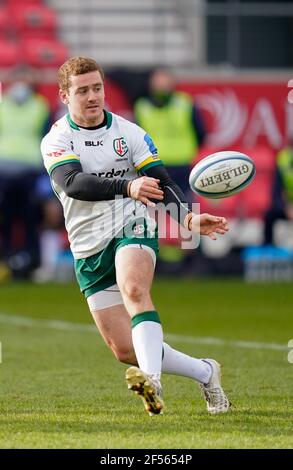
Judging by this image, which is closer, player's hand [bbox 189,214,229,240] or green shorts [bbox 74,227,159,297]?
player's hand [bbox 189,214,229,240]

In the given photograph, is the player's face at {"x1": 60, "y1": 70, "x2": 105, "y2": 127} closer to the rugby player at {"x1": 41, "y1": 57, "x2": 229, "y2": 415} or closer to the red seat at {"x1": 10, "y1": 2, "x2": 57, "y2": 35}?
the rugby player at {"x1": 41, "y1": 57, "x2": 229, "y2": 415}

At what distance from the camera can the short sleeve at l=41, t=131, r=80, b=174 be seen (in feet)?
23.4

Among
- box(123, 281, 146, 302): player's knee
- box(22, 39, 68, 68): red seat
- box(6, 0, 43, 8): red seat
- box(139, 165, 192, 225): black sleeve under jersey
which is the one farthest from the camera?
box(6, 0, 43, 8): red seat

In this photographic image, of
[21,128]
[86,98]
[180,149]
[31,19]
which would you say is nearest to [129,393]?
[86,98]

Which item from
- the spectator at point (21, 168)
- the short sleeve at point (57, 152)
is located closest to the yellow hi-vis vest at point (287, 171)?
the spectator at point (21, 168)

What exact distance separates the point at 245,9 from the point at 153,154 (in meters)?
19.9

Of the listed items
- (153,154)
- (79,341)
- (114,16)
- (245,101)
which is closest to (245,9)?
(114,16)

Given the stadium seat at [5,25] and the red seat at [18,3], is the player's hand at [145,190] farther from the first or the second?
the red seat at [18,3]

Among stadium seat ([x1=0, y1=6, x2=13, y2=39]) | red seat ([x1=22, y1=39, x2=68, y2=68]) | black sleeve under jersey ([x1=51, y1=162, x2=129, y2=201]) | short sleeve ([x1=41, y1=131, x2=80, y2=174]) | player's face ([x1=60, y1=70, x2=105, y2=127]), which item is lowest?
red seat ([x1=22, y1=39, x2=68, y2=68])

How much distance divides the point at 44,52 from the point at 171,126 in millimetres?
3809

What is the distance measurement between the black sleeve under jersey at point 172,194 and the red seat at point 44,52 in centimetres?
1443

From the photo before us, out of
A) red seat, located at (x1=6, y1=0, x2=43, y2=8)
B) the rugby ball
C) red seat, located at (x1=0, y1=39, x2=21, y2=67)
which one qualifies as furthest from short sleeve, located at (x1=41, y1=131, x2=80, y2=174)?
red seat, located at (x1=6, y1=0, x2=43, y2=8)

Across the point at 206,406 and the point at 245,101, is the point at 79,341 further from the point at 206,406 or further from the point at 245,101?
the point at 245,101

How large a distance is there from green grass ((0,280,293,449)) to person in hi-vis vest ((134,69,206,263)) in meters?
3.31
